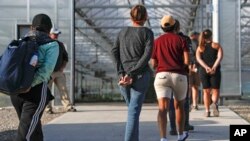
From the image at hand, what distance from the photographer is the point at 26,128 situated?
5367 millimetres

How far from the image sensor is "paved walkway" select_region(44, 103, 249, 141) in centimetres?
809

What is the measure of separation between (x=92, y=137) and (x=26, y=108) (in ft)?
9.43

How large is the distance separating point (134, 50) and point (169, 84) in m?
0.95

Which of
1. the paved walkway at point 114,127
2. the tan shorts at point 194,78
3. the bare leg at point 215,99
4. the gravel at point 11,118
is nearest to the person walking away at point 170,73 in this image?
the paved walkway at point 114,127

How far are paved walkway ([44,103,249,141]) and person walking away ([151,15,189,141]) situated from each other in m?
0.81

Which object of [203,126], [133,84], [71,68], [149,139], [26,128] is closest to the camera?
[26,128]

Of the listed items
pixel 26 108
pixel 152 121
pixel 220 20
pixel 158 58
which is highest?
pixel 220 20

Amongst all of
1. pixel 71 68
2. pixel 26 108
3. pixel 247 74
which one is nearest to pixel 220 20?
pixel 247 74

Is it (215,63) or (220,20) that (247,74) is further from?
(215,63)

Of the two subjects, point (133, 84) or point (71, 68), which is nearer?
point (133, 84)

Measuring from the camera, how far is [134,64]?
6414 millimetres

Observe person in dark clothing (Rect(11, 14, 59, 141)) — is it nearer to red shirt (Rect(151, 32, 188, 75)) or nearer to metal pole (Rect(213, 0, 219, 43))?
red shirt (Rect(151, 32, 188, 75))

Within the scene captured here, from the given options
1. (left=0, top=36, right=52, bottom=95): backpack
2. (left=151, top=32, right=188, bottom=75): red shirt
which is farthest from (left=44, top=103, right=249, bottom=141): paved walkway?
(left=0, top=36, right=52, bottom=95): backpack

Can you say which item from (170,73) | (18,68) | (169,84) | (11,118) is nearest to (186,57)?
(170,73)
